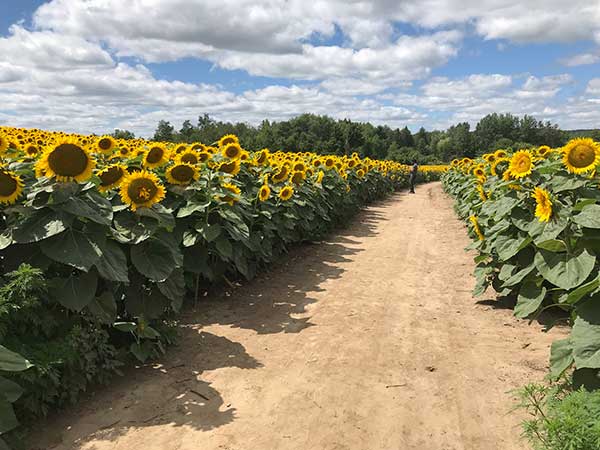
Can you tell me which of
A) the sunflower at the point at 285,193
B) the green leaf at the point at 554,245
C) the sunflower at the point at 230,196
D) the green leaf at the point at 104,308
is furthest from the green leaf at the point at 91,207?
the sunflower at the point at 285,193

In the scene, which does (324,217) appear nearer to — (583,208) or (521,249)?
(521,249)

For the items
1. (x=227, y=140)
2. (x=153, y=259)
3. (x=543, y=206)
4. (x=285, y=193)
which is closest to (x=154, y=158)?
(x=153, y=259)

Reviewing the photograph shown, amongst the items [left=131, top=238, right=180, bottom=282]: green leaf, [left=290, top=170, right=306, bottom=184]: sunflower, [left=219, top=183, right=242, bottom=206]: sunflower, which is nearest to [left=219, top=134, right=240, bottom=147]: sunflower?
[left=290, top=170, right=306, bottom=184]: sunflower

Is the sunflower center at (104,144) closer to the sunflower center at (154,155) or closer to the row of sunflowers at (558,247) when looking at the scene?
the sunflower center at (154,155)

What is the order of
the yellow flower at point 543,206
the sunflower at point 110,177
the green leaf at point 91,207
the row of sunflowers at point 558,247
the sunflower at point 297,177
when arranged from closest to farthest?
the row of sunflowers at point 558,247 → the green leaf at point 91,207 → the yellow flower at point 543,206 → the sunflower at point 110,177 → the sunflower at point 297,177

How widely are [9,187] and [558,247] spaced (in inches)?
169

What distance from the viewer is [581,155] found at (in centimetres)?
434

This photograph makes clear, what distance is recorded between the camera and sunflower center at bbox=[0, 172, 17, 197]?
345 cm

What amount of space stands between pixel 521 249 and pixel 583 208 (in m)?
1.04

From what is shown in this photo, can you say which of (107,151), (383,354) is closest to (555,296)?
(383,354)

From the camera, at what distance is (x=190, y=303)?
5.86 meters

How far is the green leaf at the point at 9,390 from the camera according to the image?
2.69 metres

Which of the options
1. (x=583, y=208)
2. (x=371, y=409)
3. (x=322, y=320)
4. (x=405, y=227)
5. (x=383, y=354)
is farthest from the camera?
(x=405, y=227)

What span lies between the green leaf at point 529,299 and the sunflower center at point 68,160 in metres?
3.96
